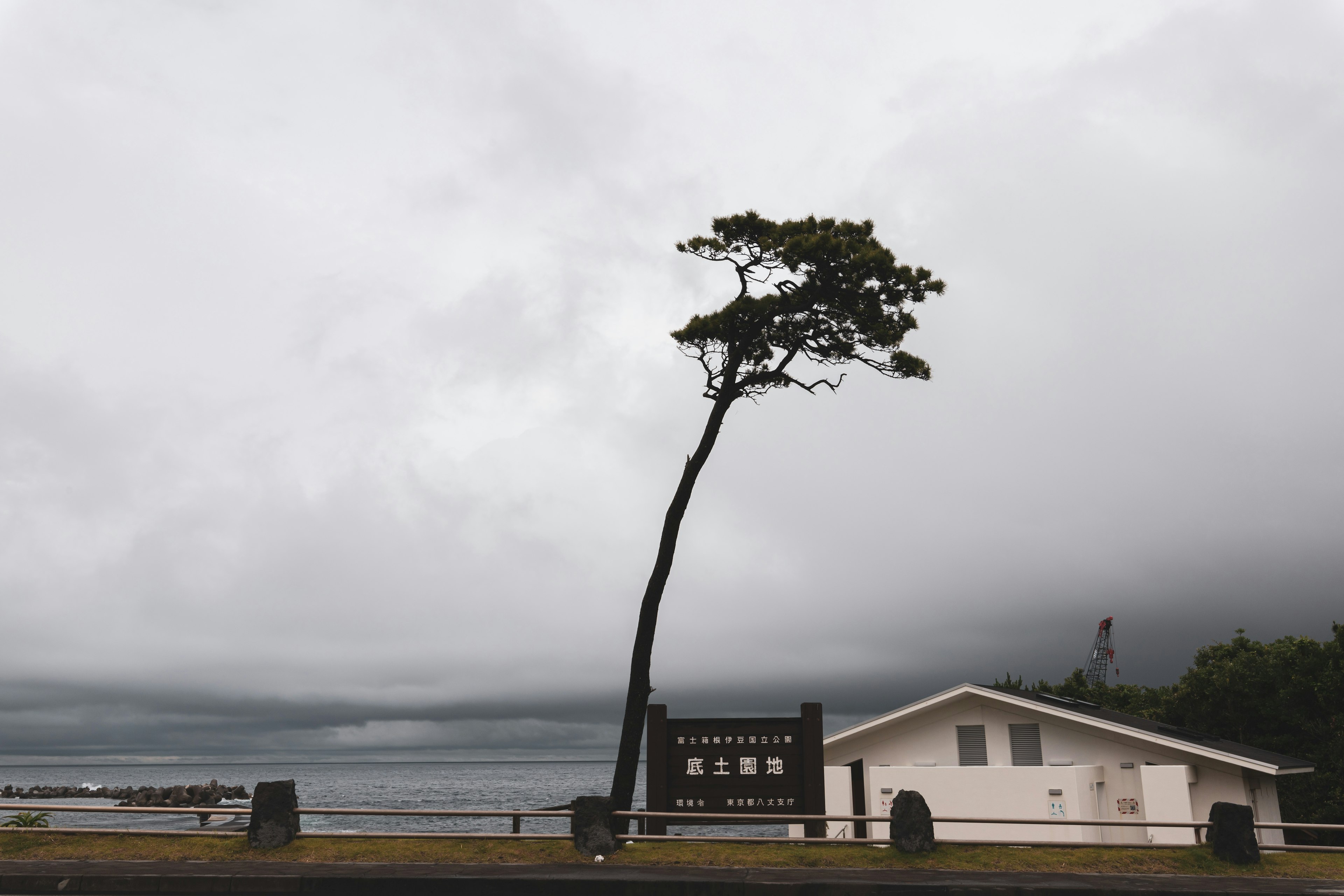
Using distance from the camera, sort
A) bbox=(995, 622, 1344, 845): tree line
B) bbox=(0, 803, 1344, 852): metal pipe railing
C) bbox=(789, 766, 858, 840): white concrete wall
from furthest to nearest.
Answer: bbox=(995, 622, 1344, 845): tree line, bbox=(789, 766, 858, 840): white concrete wall, bbox=(0, 803, 1344, 852): metal pipe railing

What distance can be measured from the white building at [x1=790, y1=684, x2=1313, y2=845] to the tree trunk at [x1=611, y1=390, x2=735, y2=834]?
31.6 ft

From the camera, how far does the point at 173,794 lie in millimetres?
104688

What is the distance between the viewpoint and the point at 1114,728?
24469mm

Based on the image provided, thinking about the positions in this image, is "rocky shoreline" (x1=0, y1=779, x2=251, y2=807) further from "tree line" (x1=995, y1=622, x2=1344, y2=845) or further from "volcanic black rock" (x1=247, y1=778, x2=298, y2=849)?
"tree line" (x1=995, y1=622, x2=1344, y2=845)

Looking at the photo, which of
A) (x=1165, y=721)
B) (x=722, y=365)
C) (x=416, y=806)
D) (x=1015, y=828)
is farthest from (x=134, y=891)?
(x=416, y=806)

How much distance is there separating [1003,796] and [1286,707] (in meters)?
24.0

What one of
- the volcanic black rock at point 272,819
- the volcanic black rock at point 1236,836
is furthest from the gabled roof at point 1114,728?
the volcanic black rock at point 272,819

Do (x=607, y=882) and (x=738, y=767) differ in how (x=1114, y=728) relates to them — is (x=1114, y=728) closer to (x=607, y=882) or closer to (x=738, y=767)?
(x=738, y=767)

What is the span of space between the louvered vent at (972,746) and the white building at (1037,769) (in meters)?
0.03

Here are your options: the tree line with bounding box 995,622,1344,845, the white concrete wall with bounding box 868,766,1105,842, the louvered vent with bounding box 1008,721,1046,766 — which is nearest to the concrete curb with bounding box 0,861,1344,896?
the white concrete wall with bounding box 868,766,1105,842

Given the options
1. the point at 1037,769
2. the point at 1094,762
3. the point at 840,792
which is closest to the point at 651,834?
the point at 840,792

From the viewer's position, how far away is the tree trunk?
1780 centimetres

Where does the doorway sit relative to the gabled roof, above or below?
below

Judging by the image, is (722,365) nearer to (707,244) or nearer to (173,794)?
(707,244)
